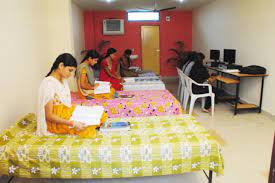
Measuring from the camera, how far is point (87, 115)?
2238mm

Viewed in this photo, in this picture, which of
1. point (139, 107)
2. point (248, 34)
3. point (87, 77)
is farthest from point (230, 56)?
point (87, 77)

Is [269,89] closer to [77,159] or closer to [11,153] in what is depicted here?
[77,159]

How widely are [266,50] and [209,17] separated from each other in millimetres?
2924

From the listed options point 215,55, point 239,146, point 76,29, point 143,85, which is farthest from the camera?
point 76,29

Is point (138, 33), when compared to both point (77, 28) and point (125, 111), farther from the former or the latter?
point (125, 111)

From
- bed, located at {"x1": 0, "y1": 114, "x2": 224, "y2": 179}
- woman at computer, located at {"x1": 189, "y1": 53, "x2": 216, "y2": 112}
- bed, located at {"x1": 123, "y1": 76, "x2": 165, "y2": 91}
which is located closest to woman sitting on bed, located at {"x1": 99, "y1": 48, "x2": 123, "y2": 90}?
bed, located at {"x1": 123, "y1": 76, "x2": 165, "y2": 91}

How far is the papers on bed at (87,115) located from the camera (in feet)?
7.07

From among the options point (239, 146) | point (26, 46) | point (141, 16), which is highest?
point (141, 16)

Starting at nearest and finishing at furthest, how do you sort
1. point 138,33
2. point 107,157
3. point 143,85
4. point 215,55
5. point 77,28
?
1. point 107,157
2. point 143,85
3. point 215,55
4. point 77,28
5. point 138,33

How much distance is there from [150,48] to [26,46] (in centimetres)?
570

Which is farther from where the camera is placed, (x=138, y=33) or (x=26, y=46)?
(x=138, y=33)

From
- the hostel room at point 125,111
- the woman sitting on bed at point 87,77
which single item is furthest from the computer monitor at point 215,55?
the woman sitting on bed at point 87,77

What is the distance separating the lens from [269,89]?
4195mm

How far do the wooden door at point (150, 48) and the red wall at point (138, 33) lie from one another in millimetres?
143
